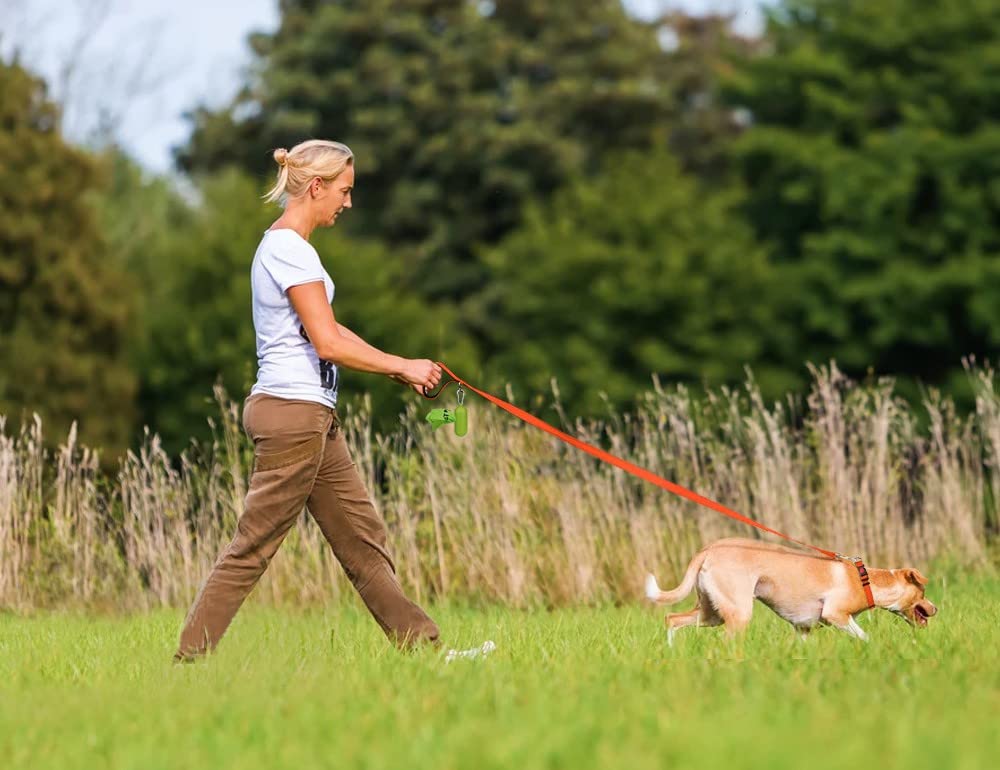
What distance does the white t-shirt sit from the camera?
217 inches

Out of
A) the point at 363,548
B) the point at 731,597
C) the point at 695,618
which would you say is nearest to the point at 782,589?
the point at 731,597

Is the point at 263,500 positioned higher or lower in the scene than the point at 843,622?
higher

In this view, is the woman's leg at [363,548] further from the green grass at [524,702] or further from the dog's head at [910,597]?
the dog's head at [910,597]

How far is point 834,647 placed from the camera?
5.79m

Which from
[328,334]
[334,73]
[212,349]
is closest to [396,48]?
[334,73]

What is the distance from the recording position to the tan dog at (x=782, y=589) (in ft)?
20.4

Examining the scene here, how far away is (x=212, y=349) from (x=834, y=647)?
827 inches

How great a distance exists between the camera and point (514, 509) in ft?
29.6

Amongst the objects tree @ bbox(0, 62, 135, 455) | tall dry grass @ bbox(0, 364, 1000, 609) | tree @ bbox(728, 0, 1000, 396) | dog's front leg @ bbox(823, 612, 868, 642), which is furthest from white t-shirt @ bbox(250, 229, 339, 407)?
tree @ bbox(728, 0, 1000, 396)

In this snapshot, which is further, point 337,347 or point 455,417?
point 455,417

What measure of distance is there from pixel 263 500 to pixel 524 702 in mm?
1491

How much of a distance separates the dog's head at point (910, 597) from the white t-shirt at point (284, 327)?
263 cm

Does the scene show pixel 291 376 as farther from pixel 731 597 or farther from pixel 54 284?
pixel 54 284

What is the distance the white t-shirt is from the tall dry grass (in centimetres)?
347
